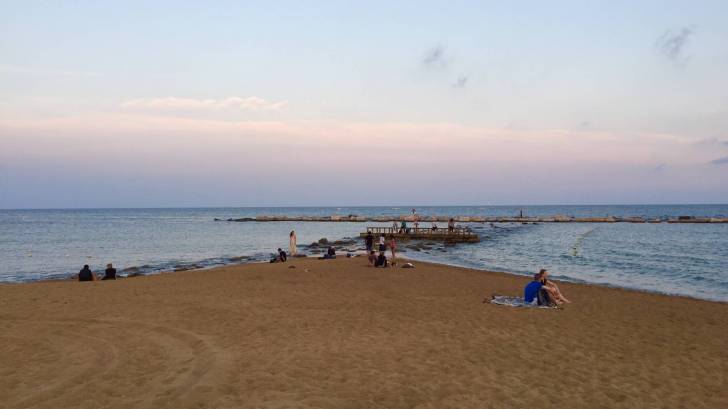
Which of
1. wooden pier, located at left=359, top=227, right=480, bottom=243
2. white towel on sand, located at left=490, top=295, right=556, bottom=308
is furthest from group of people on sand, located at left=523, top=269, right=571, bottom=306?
wooden pier, located at left=359, top=227, right=480, bottom=243

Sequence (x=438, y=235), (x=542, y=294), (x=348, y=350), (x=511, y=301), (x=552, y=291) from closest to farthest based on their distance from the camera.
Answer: (x=348, y=350), (x=542, y=294), (x=552, y=291), (x=511, y=301), (x=438, y=235)

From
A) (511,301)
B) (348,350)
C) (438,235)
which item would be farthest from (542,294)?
(438,235)

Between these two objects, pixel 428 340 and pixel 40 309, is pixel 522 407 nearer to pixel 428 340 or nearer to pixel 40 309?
pixel 428 340

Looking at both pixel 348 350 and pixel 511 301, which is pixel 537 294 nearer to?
pixel 511 301

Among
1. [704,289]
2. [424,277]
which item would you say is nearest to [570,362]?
[424,277]

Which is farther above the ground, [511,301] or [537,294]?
[537,294]

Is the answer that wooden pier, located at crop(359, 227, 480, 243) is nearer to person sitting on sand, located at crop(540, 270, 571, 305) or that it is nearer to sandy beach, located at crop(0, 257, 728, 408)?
sandy beach, located at crop(0, 257, 728, 408)

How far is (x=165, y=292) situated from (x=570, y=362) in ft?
44.6

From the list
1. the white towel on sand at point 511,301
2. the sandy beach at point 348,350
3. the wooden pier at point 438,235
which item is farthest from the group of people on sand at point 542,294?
the wooden pier at point 438,235

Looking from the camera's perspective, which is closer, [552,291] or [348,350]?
[348,350]

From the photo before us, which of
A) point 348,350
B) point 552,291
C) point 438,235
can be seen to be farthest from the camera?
point 438,235

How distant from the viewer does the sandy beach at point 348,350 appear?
26.5ft

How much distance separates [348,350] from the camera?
10555 mm

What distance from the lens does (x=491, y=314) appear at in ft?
47.8
